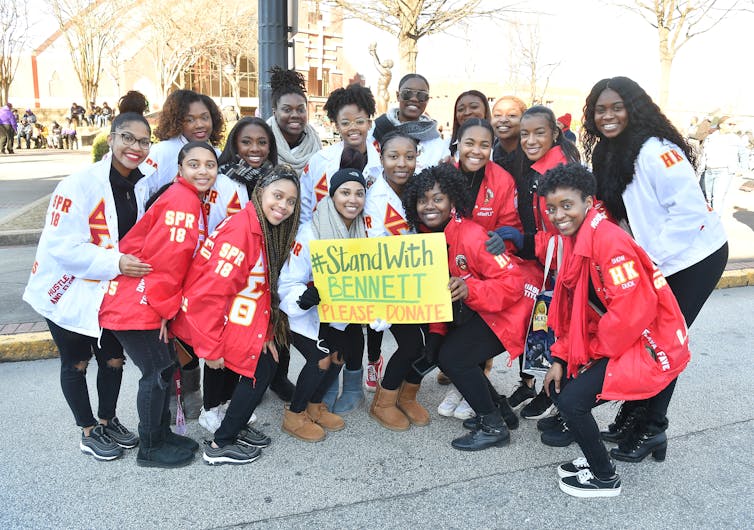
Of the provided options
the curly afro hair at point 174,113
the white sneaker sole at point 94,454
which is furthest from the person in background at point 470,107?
the white sneaker sole at point 94,454

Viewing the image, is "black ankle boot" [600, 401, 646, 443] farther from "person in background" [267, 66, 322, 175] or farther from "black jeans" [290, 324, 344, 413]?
"person in background" [267, 66, 322, 175]

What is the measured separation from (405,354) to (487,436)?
700mm

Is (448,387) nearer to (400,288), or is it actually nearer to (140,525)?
(400,288)

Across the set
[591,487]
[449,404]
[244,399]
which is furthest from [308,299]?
[591,487]

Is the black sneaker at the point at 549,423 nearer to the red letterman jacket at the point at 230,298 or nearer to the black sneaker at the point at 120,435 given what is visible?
the red letterman jacket at the point at 230,298

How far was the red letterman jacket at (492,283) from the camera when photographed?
333cm

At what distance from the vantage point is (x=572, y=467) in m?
3.18

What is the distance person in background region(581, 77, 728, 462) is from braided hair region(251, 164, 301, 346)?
1.80m

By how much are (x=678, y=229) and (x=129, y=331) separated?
2.95 meters

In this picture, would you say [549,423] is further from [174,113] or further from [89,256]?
[174,113]

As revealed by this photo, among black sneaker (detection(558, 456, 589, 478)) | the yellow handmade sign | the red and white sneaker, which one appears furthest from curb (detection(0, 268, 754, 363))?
black sneaker (detection(558, 456, 589, 478))

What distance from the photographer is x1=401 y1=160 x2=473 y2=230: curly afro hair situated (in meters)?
3.41

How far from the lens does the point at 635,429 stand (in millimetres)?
3385

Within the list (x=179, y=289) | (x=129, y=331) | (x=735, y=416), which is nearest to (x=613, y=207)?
(x=735, y=416)
